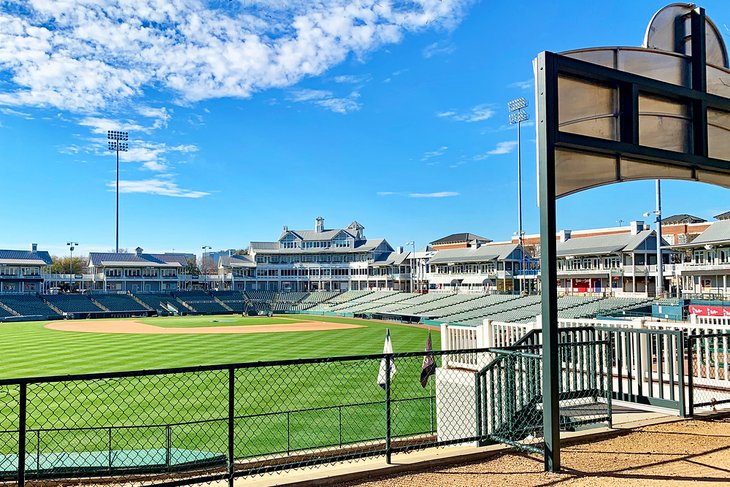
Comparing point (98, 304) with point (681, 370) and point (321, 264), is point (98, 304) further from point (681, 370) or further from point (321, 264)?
point (681, 370)

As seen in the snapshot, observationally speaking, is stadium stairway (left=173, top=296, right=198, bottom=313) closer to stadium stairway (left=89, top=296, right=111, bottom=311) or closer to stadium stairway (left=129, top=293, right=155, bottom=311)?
stadium stairway (left=129, top=293, right=155, bottom=311)

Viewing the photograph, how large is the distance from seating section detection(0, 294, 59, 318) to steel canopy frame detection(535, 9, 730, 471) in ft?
240

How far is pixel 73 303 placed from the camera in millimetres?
72938

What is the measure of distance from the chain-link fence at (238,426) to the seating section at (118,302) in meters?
55.9

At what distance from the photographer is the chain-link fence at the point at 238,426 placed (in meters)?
8.67

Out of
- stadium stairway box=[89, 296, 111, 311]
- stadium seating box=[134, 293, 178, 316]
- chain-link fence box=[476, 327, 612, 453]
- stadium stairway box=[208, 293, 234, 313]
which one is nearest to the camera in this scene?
chain-link fence box=[476, 327, 612, 453]

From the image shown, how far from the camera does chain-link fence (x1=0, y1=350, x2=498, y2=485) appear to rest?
867cm

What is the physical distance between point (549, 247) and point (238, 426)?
39.6ft

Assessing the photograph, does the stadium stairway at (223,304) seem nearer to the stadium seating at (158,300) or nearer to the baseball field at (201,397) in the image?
the stadium seating at (158,300)

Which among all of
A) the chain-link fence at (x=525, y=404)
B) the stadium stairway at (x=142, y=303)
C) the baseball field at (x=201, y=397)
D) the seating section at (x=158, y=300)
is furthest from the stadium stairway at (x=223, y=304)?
the chain-link fence at (x=525, y=404)

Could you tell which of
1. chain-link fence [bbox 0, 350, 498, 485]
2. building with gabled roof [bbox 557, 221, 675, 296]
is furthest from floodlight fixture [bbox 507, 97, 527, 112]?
chain-link fence [bbox 0, 350, 498, 485]

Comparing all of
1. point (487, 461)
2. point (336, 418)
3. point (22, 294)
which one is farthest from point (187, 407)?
point (22, 294)

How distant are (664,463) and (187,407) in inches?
588

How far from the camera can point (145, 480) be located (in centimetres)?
956
